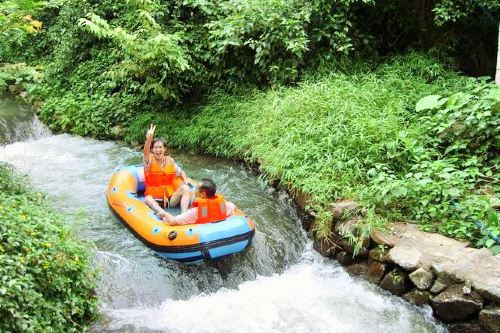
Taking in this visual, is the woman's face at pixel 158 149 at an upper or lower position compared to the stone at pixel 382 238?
upper

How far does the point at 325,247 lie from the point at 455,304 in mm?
1618

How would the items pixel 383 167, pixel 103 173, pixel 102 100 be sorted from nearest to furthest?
pixel 383 167, pixel 103 173, pixel 102 100

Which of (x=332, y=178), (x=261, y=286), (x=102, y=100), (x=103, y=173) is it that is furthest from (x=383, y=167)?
(x=102, y=100)

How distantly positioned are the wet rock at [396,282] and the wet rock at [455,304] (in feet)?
1.13

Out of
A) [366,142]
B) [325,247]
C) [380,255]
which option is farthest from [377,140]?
[380,255]

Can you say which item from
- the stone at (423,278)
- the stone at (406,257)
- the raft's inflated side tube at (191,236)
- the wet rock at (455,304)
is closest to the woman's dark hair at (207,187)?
the raft's inflated side tube at (191,236)

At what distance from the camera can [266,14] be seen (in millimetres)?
8375

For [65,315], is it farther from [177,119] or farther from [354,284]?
[177,119]

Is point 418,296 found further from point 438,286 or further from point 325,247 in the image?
point 325,247

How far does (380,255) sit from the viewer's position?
510 cm

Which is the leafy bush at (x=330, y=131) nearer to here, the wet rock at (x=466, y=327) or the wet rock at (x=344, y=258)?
the wet rock at (x=344, y=258)

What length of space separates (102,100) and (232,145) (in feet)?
11.7

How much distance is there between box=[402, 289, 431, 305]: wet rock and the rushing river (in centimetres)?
7

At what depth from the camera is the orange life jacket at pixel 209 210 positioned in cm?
531
